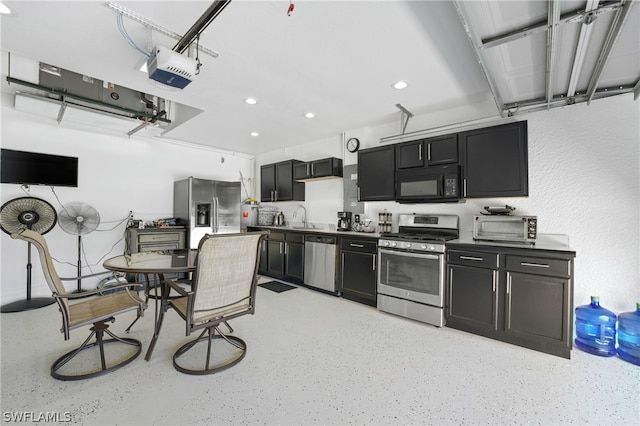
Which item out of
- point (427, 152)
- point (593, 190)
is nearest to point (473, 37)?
point (427, 152)

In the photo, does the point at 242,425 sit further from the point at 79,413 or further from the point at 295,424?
the point at 79,413

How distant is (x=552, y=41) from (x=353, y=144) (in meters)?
2.88

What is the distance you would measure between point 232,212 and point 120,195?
5.94ft

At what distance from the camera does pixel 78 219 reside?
3.65 meters

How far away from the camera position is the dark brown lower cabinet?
2312mm

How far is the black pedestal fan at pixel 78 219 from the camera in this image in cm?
358

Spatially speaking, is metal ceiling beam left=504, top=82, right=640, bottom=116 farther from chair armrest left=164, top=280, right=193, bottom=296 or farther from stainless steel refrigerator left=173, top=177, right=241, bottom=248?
stainless steel refrigerator left=173, top=177, right=241, bottom=248

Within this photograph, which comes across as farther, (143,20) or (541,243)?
(541,243)

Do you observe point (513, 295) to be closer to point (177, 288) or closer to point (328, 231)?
point (328, 231)

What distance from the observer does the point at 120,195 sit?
4.42m

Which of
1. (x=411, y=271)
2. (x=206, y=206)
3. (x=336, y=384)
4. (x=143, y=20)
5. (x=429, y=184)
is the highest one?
(x=143, y=20)

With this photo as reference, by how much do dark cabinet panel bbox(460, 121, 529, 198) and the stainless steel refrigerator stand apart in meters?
3.93

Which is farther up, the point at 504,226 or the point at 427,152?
the point at 427,152

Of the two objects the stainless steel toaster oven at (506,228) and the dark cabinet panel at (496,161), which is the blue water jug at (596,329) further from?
the dark cabinet panel at (496,161)
